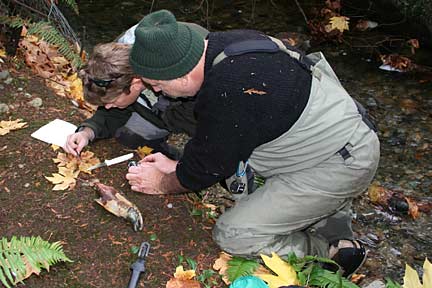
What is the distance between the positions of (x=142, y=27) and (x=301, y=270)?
1.58 m

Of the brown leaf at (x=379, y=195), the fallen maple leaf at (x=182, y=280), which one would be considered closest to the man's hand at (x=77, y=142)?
the fallen maple leaf at (x=182, y=280)

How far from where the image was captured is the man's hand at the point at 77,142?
373 centimetres

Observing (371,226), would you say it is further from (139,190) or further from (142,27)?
(142,27)

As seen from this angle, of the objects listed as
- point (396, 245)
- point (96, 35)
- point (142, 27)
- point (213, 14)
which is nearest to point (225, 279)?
point (142, 27)

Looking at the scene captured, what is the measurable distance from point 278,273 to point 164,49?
129 centimetres

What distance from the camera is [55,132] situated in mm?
4004

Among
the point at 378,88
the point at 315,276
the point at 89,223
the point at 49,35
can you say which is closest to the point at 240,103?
the point at 315,276

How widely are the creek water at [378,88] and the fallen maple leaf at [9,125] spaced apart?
2621 millimetres

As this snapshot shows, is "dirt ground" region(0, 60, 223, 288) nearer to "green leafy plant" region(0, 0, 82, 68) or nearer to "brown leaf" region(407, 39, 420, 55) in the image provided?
"green leafy plant" region(0, 0, 82, 68)

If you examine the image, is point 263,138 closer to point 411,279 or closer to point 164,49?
point 164,49

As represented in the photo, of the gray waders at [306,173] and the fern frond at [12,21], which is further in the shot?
the fern frond at [12,21]

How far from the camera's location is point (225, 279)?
3.10 metres

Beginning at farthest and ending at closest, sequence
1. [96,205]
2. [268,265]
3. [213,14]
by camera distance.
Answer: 1. [213,14]
2. [96,205]
3. [268,265]

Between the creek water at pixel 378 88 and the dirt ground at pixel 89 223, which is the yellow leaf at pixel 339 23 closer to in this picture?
the creek water at pixel 378 88
